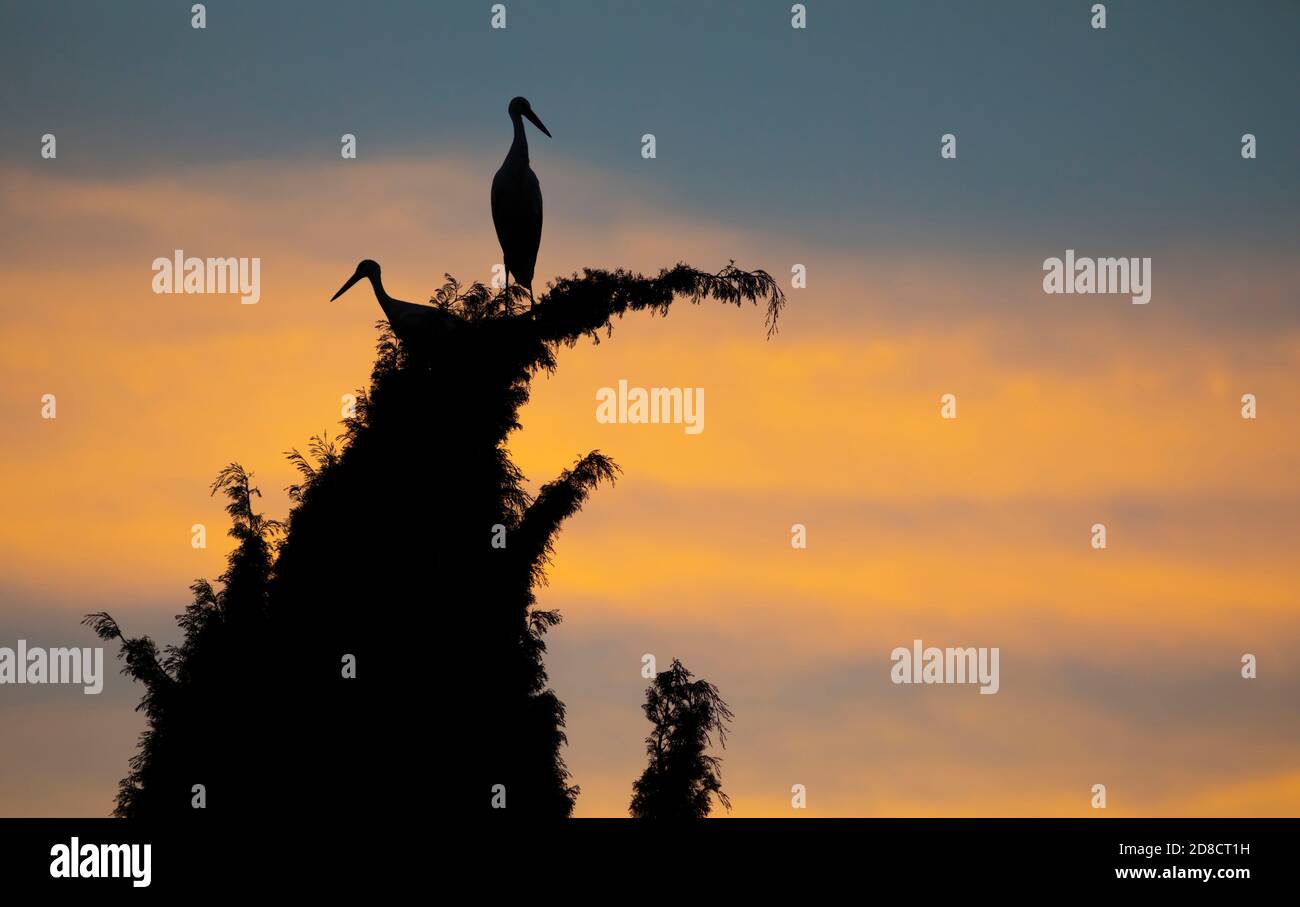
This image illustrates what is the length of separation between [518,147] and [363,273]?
8.49ft

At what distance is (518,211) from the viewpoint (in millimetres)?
21078

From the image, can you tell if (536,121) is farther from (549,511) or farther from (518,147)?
(549,511)

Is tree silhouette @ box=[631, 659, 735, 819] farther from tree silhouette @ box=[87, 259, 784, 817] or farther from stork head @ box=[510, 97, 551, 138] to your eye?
stork head @ box=[510, 97, 551, 138]

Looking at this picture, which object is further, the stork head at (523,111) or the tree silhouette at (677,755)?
the stork head at (523,111)

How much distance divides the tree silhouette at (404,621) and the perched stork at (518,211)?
5.03 m

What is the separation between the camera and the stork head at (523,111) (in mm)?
22328

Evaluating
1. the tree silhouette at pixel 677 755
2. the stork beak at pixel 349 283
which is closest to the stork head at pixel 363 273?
the stork beak at pixel 349 283

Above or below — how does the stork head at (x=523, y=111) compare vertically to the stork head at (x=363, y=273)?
above

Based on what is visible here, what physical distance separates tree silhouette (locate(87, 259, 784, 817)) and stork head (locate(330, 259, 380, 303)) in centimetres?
511

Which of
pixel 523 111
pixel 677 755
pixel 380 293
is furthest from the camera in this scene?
pixel 523 111

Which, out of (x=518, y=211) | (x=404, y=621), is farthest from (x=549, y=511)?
(x=518, y=211)

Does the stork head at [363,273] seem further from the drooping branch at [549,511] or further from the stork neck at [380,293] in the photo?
the drooping branch at [549,511]
